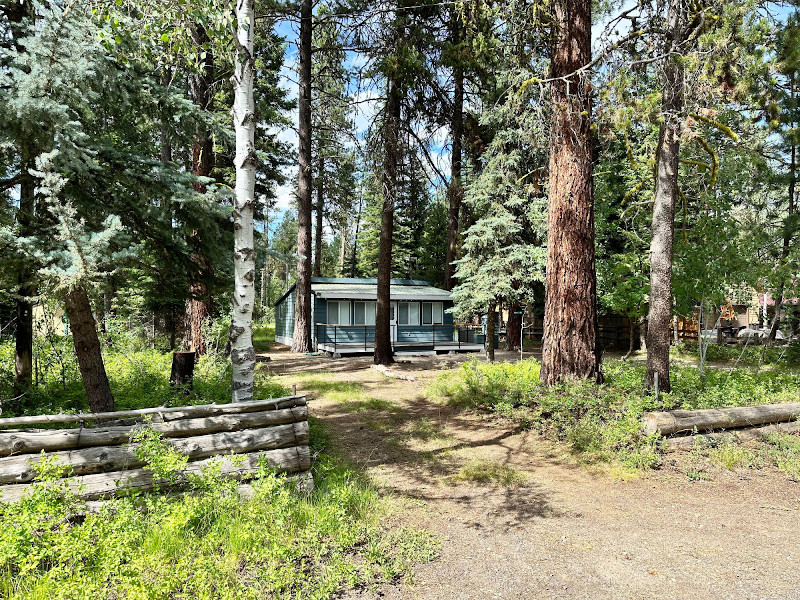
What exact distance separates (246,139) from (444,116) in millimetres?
11124

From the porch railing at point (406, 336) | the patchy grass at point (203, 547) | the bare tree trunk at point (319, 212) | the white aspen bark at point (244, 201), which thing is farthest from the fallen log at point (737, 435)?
the bare tree trunk at point (319, 212)

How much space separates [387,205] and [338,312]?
901 centimetres

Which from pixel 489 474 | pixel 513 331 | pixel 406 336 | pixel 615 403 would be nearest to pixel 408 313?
pixel 406 336

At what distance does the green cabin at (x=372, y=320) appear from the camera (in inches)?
818

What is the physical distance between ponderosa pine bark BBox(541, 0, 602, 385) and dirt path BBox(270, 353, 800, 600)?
1.63 metres

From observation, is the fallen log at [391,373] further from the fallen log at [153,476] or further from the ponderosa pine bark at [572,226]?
the fallen log at [153,476]

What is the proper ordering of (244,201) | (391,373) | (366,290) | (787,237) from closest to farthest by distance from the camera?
(244,201)
(391,373)
(787,237)
(366,290)

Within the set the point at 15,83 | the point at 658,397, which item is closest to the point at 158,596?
the point at 15,83

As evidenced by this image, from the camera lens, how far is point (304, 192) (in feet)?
55.6

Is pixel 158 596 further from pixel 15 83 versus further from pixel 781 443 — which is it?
pixel 781 443

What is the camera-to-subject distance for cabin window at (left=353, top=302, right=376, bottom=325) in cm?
2170

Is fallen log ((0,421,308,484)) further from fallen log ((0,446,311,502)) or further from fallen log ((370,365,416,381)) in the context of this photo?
fallen log ((370,365,416,381))

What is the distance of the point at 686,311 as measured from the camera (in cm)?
1290

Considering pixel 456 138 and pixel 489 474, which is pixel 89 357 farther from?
pixel 456 138
